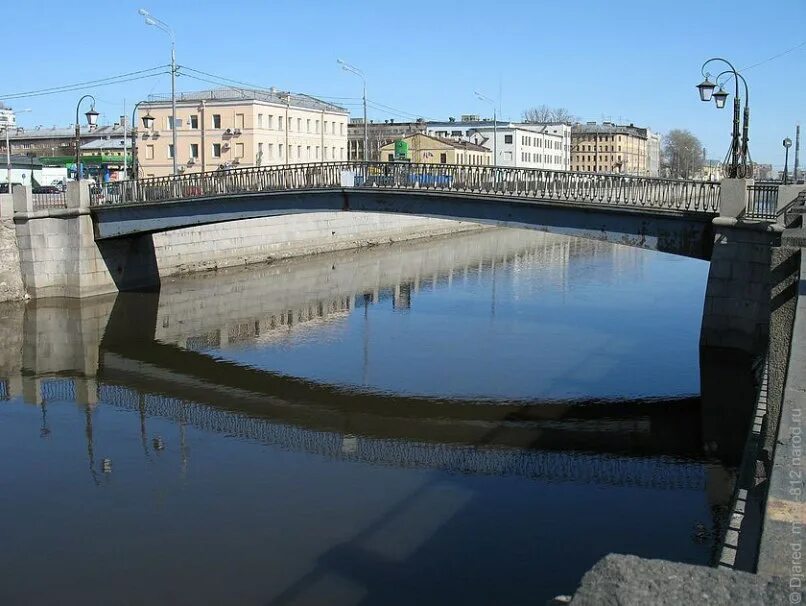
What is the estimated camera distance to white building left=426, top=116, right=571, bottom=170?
106688 mm

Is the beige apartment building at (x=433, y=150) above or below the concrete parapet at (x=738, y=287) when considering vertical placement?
above

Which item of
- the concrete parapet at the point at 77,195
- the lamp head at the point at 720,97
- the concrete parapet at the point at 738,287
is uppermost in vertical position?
the lamp head at the point at 720,97

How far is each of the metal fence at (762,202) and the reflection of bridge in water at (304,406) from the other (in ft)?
20.2

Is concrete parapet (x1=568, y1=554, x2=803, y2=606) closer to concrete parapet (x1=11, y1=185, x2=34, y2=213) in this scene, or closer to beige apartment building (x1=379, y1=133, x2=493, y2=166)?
concrete parapet (x1=11, y1=185, x2=34, y2=213)

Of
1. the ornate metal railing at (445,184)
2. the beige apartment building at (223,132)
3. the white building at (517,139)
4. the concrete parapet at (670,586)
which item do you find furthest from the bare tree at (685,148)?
the concrete parapet at (670,586)

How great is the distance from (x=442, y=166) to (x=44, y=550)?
54.7 feet

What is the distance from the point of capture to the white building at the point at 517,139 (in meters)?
107

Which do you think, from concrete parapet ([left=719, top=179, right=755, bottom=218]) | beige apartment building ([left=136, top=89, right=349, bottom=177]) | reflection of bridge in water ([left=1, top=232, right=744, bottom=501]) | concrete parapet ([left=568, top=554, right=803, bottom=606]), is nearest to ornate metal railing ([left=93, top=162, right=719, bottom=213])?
concrete parapet ([left=719, top=179, right=755, bottom=218])

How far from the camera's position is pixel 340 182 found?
27.0 m

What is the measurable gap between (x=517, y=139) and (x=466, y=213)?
84915 millimetres

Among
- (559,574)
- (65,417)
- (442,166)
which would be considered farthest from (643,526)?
(442,166)

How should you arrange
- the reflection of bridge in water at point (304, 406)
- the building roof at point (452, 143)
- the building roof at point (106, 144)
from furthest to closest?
the building roof at point (106, 144), the building roof at point (452, 143), the reflection of bridge in water at point (304, 406)

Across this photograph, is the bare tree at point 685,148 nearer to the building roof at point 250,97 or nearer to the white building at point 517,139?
the white building at point 517,139

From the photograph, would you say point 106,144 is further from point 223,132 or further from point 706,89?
point 706,89
